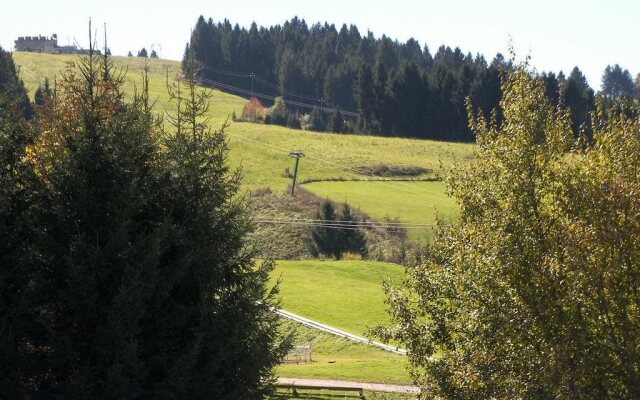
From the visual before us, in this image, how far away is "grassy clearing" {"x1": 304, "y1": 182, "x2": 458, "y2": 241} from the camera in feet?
223

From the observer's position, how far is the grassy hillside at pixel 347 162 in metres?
71.6

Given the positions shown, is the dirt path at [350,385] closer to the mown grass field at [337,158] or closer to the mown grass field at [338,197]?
the mown grass field at [338,197]

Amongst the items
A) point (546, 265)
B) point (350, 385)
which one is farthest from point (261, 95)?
point (546, 265)

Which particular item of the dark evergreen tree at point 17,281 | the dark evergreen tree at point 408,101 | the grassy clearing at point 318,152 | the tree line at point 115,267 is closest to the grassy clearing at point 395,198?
the grassy clearing at point 318,152

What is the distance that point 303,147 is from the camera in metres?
98.6

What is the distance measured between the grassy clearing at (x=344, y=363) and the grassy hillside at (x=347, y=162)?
73.3 ft

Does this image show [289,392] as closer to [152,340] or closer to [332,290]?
[152,340]

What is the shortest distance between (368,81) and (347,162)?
45128 millimetres

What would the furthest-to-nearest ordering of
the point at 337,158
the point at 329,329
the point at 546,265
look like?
the point at 337,158
the point at 329,329
the point at 546,265

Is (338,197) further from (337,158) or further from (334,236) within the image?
(337,158)

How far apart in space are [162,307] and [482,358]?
21.2 feet

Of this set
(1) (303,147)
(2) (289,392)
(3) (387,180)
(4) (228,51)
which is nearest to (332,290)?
(2) (289,392)

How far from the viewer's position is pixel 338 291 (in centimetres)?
4625

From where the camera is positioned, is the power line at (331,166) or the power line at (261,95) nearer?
the power line at (331,166)
